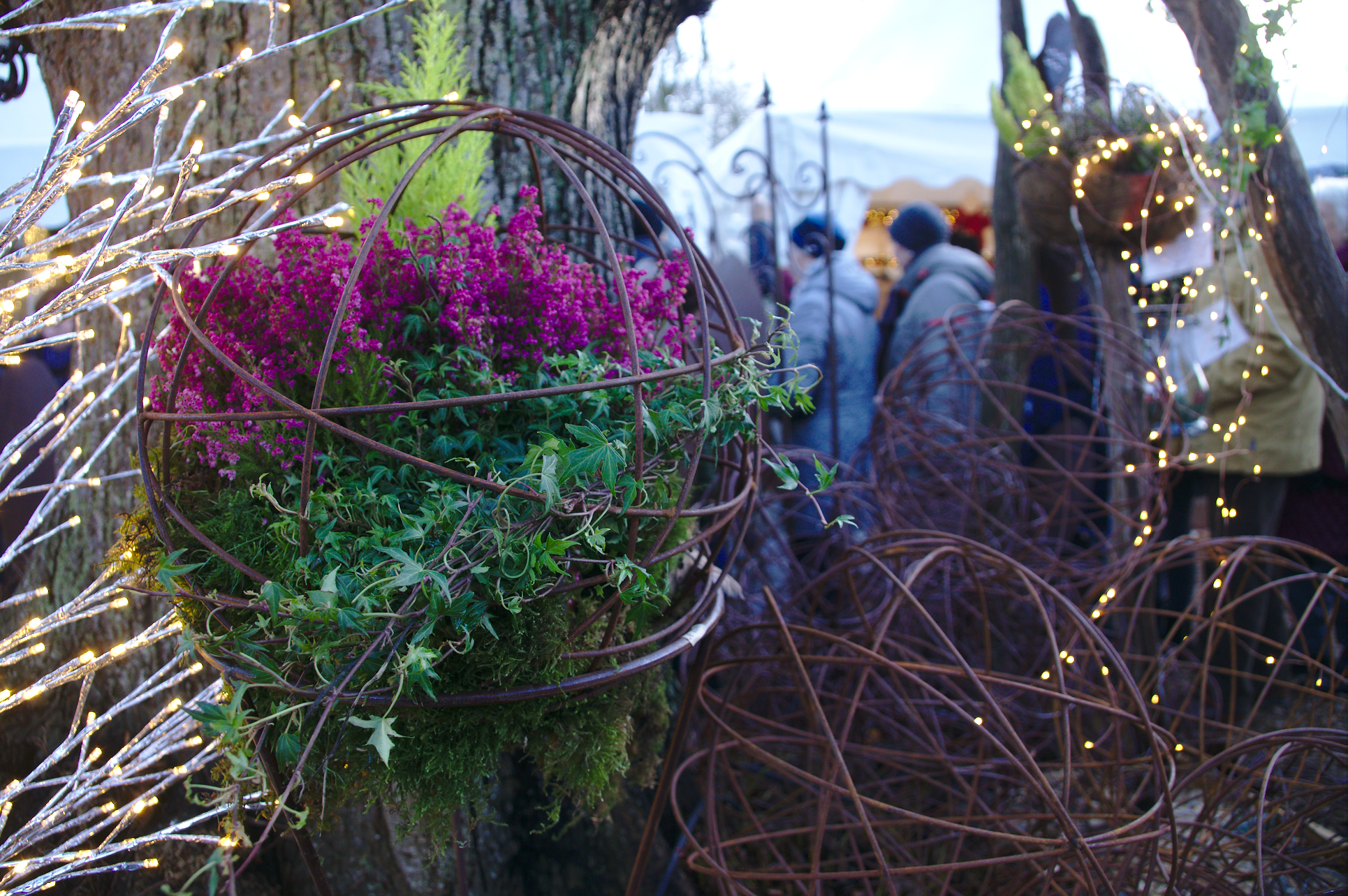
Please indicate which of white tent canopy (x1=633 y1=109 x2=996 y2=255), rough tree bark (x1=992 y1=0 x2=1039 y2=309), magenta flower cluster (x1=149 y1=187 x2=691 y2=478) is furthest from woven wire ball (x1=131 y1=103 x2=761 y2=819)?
white tent canopy (x1=633 y1=109 x2=996 y2=255)

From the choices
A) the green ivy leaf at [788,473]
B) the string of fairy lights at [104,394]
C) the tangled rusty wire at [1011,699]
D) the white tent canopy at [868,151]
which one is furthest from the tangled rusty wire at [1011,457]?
the white tent canopy at [868,151]

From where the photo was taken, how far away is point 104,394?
90 cm

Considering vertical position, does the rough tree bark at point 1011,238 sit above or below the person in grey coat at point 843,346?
above

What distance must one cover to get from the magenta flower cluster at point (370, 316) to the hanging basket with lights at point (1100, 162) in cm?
145

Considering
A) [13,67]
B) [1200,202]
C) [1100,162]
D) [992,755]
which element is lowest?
[992,755]

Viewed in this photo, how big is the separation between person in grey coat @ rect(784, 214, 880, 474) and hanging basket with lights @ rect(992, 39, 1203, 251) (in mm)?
867

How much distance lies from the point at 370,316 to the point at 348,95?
24.7 inches

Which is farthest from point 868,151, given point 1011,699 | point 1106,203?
point 1011,699

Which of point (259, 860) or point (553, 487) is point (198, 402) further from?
point (259, 860)

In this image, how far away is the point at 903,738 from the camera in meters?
1.74

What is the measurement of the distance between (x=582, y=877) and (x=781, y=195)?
3.63 m

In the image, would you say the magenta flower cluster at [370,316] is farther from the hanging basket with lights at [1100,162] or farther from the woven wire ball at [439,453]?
the hanging basket with lights at [1100,162]

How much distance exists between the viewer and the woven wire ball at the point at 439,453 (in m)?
0.62

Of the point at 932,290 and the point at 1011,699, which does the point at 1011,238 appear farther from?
the point at 1011,699
